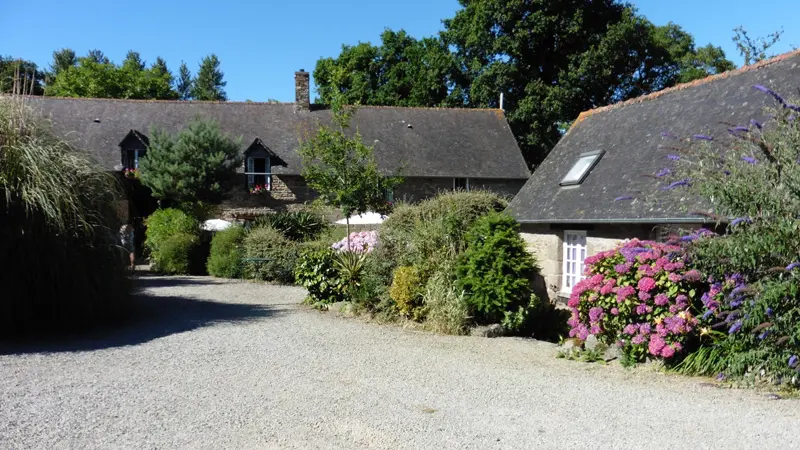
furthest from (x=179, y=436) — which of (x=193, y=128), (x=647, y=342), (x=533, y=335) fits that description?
(x=193, y=128)

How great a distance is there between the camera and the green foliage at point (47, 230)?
8117 millimetres

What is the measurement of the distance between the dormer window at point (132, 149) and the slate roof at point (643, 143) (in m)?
16.2

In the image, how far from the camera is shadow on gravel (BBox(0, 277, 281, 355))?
8212mm

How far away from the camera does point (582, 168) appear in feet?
41.6

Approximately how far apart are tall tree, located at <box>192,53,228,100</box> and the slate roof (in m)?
53.4

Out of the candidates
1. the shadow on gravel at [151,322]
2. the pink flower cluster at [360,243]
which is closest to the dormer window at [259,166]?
the pink flower cluster at [360,243]

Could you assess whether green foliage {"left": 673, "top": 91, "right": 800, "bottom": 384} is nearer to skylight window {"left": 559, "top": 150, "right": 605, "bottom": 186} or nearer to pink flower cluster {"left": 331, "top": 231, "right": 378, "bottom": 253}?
skylight window {"left": 559, "top": 150, "right": 605, "bottom": 186}

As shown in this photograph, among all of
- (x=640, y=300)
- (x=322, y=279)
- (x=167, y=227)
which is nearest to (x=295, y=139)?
(x=167, y=227)

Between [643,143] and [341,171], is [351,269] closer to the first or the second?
[341,171]

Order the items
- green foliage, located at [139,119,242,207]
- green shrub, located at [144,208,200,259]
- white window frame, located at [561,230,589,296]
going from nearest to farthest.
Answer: white window frame, located at [561,230,589,296], green shrub, located at [144,208,200,259], green foliage, located at [139,119,242,207]

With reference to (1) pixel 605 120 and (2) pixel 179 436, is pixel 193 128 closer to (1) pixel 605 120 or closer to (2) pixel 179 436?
(1) pixel 605 120

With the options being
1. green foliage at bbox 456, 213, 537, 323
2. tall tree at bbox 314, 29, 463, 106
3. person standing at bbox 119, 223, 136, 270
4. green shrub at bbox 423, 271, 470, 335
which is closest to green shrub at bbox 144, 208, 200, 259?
person standing at bbox 119, 223, 136, 270

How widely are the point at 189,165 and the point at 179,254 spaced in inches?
146

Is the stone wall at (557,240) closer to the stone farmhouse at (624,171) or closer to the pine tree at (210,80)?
the stone farmhouse at (624,171)
